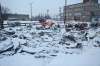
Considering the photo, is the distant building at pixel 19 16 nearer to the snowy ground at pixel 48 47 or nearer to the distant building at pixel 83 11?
the snowy ground at pixel 48 47

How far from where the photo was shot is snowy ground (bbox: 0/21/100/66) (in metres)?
1.70

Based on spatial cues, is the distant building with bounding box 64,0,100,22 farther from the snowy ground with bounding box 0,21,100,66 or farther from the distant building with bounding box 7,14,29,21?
the distant building with bounding box 7,14,29,21

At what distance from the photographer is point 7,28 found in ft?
5.72

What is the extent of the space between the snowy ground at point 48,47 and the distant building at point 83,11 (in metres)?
0.15

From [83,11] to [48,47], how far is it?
1.90 feet

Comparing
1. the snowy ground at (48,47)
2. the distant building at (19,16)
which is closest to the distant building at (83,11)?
the snowy ground at (48,47)

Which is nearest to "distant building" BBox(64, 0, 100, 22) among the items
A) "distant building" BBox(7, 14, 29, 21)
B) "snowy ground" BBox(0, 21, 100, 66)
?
"snowy ground" BBox(0, 21, 100, 66)

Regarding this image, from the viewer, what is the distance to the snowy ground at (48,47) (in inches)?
67.1

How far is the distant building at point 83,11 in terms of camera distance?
174 cm

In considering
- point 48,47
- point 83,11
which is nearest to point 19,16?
point 48,47

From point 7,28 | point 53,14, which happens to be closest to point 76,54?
point 53,14

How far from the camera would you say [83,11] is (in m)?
1.77

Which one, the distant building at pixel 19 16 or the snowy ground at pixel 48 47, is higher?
the distant building at pixel 19 16

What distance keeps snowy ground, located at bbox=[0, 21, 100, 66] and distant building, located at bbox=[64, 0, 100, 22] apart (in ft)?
0.50
